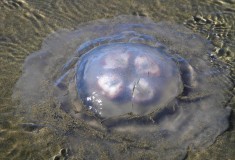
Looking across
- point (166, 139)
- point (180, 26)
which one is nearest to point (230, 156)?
point (166, 139)

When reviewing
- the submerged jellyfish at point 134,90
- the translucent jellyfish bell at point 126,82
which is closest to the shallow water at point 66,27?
the submerged jellyfish at point 134,90

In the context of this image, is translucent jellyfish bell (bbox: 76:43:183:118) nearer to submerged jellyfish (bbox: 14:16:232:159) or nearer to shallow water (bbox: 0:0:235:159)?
submerged jellyfish (bbox: 14:16:232:159)

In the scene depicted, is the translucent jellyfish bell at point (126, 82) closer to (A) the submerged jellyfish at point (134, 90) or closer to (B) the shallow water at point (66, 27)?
(A) the submerged jellyfish at point (134, 90)

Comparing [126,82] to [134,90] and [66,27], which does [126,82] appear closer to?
[134,90]

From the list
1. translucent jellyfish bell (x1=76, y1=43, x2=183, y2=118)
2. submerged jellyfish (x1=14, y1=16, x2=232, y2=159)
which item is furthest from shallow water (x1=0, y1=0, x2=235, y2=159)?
translucent jellyfish bell (x1=76, y1=43, x2=183, y2=118)

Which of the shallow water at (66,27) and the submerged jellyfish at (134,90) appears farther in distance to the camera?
the submerged jellyfish at (134,90)

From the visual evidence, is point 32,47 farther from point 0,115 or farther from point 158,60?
point 158,60
